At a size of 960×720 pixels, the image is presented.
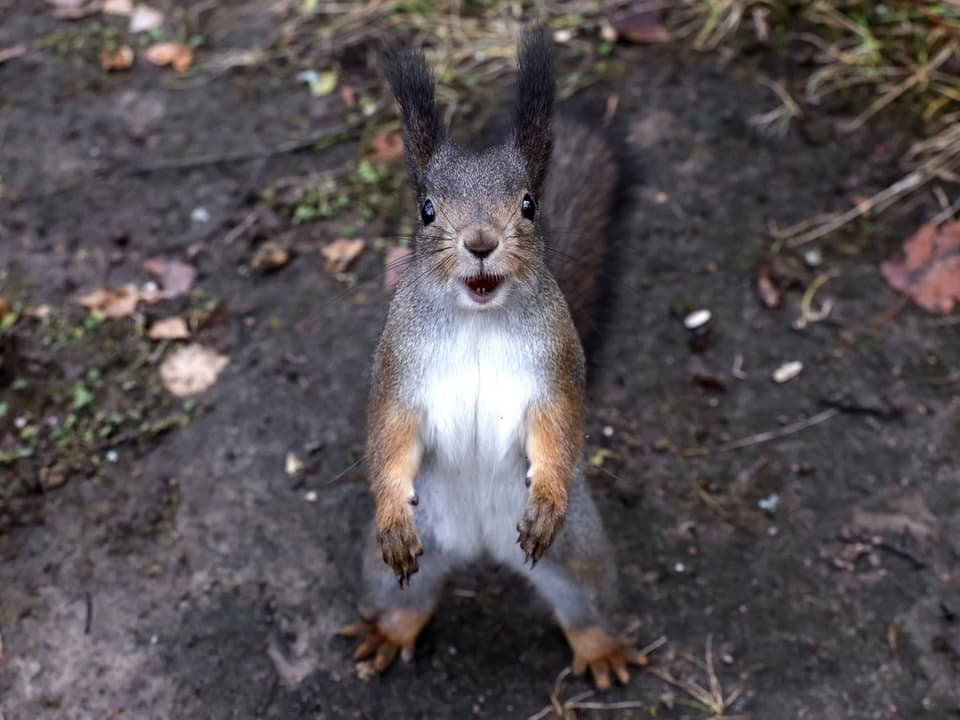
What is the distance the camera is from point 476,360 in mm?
1843

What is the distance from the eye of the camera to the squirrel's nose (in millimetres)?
1691

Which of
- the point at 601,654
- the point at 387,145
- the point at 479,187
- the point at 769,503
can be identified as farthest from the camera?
the point at 387,145

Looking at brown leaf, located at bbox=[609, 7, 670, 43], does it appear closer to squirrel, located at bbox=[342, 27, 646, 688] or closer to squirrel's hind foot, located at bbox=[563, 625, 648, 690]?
squirrel, located at bbox=[342, 27, 646, 688]

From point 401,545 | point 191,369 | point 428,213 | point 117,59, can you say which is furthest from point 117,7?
point 401,545

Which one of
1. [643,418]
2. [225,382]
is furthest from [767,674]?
[225,382]

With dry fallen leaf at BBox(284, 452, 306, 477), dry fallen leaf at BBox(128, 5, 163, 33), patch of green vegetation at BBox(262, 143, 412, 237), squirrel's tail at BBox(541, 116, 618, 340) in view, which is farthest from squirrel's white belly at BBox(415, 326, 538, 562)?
dry fallen leaf at BBox(128, 5, 163, 33)

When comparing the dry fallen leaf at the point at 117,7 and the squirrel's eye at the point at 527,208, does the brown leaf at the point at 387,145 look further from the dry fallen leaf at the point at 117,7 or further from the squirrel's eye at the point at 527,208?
the squirrel's eye at the point at 527,208

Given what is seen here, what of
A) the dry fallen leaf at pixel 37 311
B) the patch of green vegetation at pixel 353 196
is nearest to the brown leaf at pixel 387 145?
the patch of green vegetation at pixel 353 196

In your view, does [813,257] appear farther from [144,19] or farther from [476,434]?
[144,19]

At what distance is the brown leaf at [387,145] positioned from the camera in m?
3.31

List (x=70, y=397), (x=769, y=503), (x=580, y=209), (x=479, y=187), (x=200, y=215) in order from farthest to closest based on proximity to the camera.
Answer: (x=200, y=215) → (x=70, y=397) → (x=769, y=503) → (x=580, y=209) → (x=479, y=187)

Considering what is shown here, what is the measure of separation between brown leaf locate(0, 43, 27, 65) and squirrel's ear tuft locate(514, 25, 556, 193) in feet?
8.01

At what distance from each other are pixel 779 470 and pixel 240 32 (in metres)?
2.41

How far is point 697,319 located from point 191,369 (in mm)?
1374
